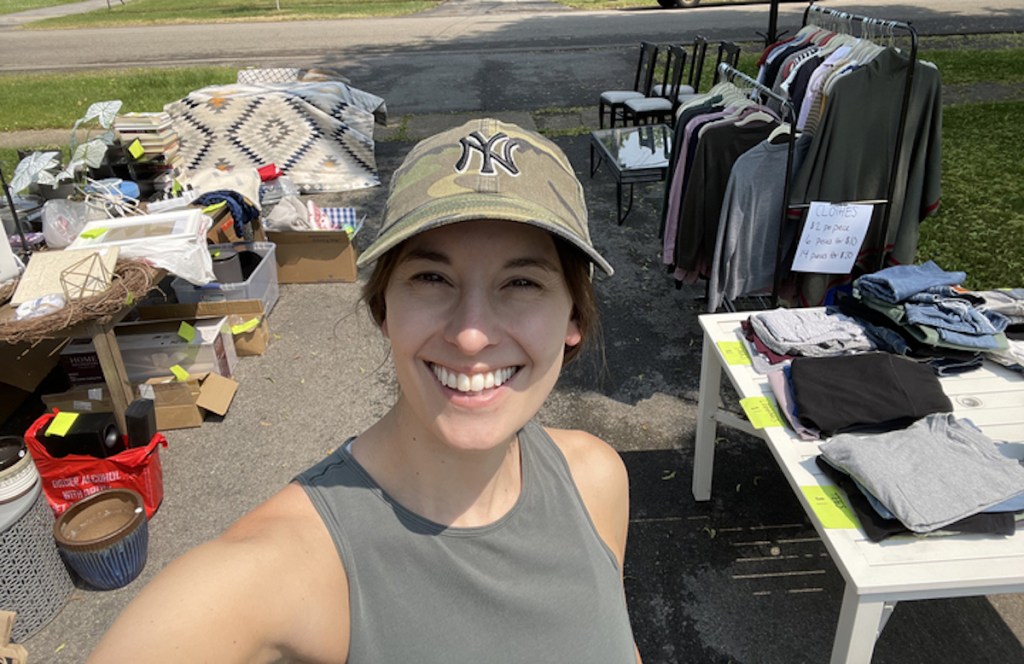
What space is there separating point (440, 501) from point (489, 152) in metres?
0.60

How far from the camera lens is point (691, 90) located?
8.28 metres

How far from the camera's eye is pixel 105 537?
2.87m

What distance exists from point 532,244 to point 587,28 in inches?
704

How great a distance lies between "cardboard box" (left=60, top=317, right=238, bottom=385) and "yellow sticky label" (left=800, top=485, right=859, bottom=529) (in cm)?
361

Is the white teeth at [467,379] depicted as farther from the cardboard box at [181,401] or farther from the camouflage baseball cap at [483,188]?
the cardboard box at [181,401]

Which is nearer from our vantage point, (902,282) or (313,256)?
(902,282)

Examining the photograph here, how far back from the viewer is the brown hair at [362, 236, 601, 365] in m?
1.13

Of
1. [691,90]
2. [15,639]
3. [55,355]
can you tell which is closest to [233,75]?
[691,90]

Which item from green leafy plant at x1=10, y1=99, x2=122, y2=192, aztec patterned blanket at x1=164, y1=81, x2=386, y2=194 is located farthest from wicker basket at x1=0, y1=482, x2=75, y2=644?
aztec patterned blanket at x1=164, y1=81, x2=386, y2=194

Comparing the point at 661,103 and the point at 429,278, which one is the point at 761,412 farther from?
the point at 661,103

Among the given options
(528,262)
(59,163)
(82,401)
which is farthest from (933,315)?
(59,163)

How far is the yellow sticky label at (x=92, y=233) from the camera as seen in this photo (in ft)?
13.7

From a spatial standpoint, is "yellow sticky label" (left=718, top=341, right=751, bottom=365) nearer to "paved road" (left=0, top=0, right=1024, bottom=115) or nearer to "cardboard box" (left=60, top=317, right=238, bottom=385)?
"cardboard box" (left=60, top=317, right=238, bottom=385)

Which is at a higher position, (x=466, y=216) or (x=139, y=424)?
(x=466, y=216)
